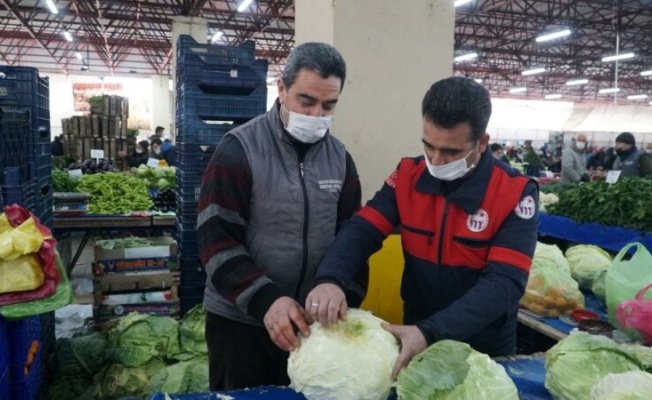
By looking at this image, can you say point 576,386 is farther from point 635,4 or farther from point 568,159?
point 635,4

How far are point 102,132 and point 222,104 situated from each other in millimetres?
9135

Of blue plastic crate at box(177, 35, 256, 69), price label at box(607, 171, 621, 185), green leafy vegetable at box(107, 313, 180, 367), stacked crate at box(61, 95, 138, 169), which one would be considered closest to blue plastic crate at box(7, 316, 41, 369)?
green leafy vegetable at box(107, 313, 180, 367)

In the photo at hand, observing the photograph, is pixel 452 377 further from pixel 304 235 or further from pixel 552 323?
pixel 552 323

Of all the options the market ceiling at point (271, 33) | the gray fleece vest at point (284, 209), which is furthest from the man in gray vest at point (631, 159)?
the market ceiling at point (271, 33)

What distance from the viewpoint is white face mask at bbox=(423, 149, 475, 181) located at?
74.0 inches

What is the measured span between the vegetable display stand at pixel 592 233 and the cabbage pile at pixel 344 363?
4658mm

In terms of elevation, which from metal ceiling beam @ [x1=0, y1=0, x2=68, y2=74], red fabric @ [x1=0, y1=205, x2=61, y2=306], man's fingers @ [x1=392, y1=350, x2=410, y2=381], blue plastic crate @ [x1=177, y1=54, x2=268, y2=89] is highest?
metal ceiling beam @ [x1=0, y1=0, x2=68, y2=74]

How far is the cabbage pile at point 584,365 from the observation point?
166cm

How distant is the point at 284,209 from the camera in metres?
2.02

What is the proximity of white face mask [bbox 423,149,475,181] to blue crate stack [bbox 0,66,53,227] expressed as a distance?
225 centimetres

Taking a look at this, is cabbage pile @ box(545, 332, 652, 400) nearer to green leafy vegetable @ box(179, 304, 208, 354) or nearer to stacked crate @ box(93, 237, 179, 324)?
green leafy vegetable @ box(179, 304, 208, 354)

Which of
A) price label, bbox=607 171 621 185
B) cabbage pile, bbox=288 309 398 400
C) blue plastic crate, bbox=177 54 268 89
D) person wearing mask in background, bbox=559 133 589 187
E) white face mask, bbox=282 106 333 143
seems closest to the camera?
cabbage pile, bbox=288 309 398 400

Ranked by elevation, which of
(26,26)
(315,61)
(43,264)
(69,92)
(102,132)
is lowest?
(43,264)

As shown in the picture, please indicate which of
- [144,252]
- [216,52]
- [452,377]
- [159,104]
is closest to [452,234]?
[452,377]
